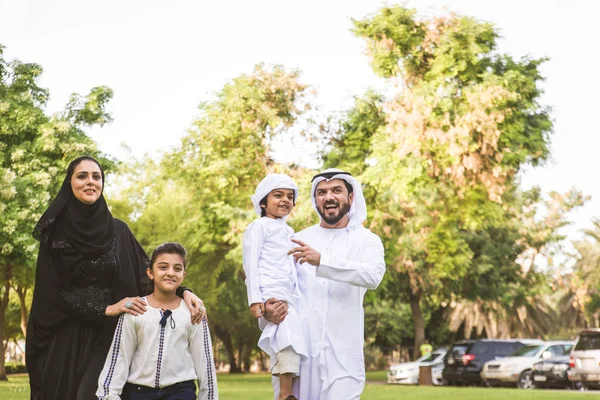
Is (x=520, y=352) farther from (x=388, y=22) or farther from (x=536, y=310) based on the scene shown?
(x=536, y=310)

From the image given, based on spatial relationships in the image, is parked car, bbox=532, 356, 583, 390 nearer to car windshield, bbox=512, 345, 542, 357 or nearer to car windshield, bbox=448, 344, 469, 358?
car windshield, bbox=512, 345, 542, 357

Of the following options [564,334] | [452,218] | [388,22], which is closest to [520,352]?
[452,218]

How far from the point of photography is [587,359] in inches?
1004

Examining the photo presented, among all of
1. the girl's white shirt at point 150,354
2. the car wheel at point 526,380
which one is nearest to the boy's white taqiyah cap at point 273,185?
the girl's white shirt at point 150,354

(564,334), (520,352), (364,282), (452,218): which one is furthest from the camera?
(564,334)

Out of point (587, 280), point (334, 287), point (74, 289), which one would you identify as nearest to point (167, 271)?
point (74, 289)

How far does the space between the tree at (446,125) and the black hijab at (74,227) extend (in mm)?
18993

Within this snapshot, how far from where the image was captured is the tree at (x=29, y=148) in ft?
84.8

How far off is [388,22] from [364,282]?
20.8 m

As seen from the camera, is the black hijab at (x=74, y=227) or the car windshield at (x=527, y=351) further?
the car windshield at (x=527, y=351)

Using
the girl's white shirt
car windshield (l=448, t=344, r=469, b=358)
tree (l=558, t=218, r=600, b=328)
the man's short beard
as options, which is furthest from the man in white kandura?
tree (l=558, t=218, r=600, b=328)

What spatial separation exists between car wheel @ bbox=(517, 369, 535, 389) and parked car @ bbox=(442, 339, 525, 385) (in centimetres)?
180

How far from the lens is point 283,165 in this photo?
28.2m

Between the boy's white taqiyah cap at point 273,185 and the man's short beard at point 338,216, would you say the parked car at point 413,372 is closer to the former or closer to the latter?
the boy's white taqiyah cap at point 273,185
